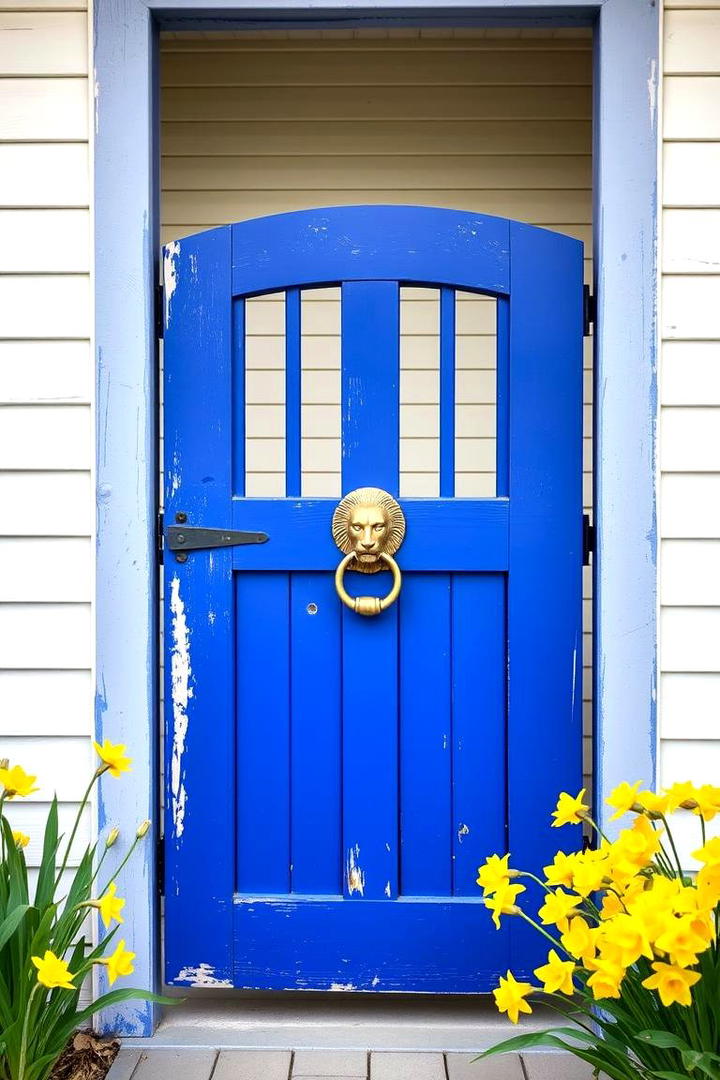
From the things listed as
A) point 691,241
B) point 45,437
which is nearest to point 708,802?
point 691,241

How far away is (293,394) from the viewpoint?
2.06 metres

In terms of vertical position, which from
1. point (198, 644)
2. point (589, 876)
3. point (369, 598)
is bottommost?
point (589, 876)

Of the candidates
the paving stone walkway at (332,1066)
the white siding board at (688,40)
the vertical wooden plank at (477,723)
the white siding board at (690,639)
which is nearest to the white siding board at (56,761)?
the paving stone walkway at (332,1066)

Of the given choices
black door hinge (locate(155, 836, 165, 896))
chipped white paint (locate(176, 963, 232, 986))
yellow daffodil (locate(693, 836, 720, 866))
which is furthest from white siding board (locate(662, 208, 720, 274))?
chipped white paint (locate(176, 963, 232, 986))

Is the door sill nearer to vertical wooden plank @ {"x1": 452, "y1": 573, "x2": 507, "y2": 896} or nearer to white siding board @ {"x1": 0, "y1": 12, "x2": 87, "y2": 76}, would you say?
vertical wooden plank @ {"x1": 452, "y1": 573, "x2": 507, "y2": 896}

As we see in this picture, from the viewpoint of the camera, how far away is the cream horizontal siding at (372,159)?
333 cm

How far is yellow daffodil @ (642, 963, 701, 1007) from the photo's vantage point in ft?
4.48

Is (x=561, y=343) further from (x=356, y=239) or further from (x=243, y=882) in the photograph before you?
(x=243, y=882)

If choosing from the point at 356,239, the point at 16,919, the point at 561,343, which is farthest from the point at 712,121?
the point at 16,919

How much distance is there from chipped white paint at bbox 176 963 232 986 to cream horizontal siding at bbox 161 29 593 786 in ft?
5.52

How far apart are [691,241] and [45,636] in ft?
5.06

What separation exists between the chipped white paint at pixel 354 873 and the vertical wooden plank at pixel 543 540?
0.33 metres

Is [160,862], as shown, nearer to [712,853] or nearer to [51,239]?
[712,853]

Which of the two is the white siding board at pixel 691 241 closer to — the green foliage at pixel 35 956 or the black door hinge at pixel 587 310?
the black door hinge at pixel 587 310
